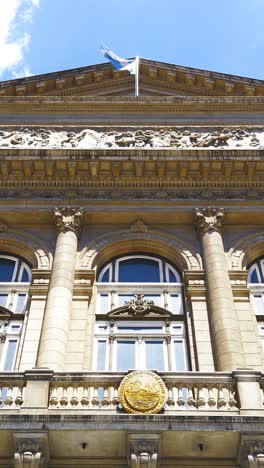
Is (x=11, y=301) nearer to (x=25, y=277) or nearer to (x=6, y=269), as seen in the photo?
(x=25, y=277)

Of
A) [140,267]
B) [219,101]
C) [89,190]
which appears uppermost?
[219,101]

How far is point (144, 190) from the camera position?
68.7ft

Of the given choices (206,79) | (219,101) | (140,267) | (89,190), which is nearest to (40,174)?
(89,190)

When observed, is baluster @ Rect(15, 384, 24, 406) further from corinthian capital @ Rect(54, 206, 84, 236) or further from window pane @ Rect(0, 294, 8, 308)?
corinthian capital @ Rect(54, 206, 84, 236)

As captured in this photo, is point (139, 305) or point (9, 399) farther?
point (139, 305)

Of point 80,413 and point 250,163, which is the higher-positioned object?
point 250,163

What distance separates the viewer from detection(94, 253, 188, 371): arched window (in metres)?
16.0

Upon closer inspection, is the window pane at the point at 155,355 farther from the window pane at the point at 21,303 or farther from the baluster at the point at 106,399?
the window pane at the point at 21,303

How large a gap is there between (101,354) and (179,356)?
211 centimetres

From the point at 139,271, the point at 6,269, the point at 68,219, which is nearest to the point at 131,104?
the point at 68,219

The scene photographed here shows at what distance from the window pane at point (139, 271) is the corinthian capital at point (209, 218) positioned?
6.39 feet

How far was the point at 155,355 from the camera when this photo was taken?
16125 millimetres

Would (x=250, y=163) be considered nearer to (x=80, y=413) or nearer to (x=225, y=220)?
(x=225, y=220)

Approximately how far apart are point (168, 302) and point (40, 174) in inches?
264
